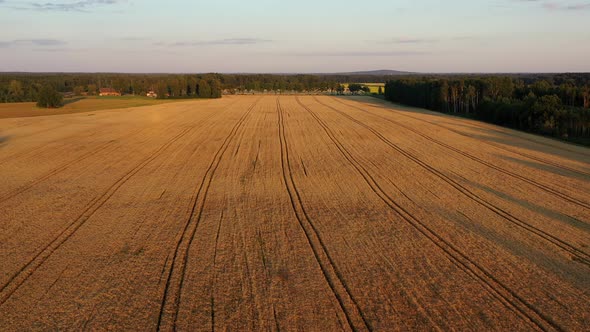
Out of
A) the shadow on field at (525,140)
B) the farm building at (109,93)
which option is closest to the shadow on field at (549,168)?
the shadow on field at (525,140)

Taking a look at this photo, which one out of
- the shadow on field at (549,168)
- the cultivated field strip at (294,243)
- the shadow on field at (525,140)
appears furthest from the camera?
the shadow on field at (525,140)

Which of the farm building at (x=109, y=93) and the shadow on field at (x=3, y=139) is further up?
the farm building at (x=109, y=93)

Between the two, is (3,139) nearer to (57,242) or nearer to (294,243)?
(57,242)

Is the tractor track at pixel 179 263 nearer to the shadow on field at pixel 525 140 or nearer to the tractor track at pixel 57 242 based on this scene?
the tractor track at pixel 57 242

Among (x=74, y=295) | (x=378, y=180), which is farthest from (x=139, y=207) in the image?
(x=378, y=180)

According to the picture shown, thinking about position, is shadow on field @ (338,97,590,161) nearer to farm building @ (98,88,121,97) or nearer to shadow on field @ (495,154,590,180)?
shadow on field @ (495,154,590,180)

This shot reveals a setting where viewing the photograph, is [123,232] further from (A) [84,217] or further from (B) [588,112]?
(B) [588,112]

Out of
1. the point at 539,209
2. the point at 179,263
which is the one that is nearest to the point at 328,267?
the point at 179,263
